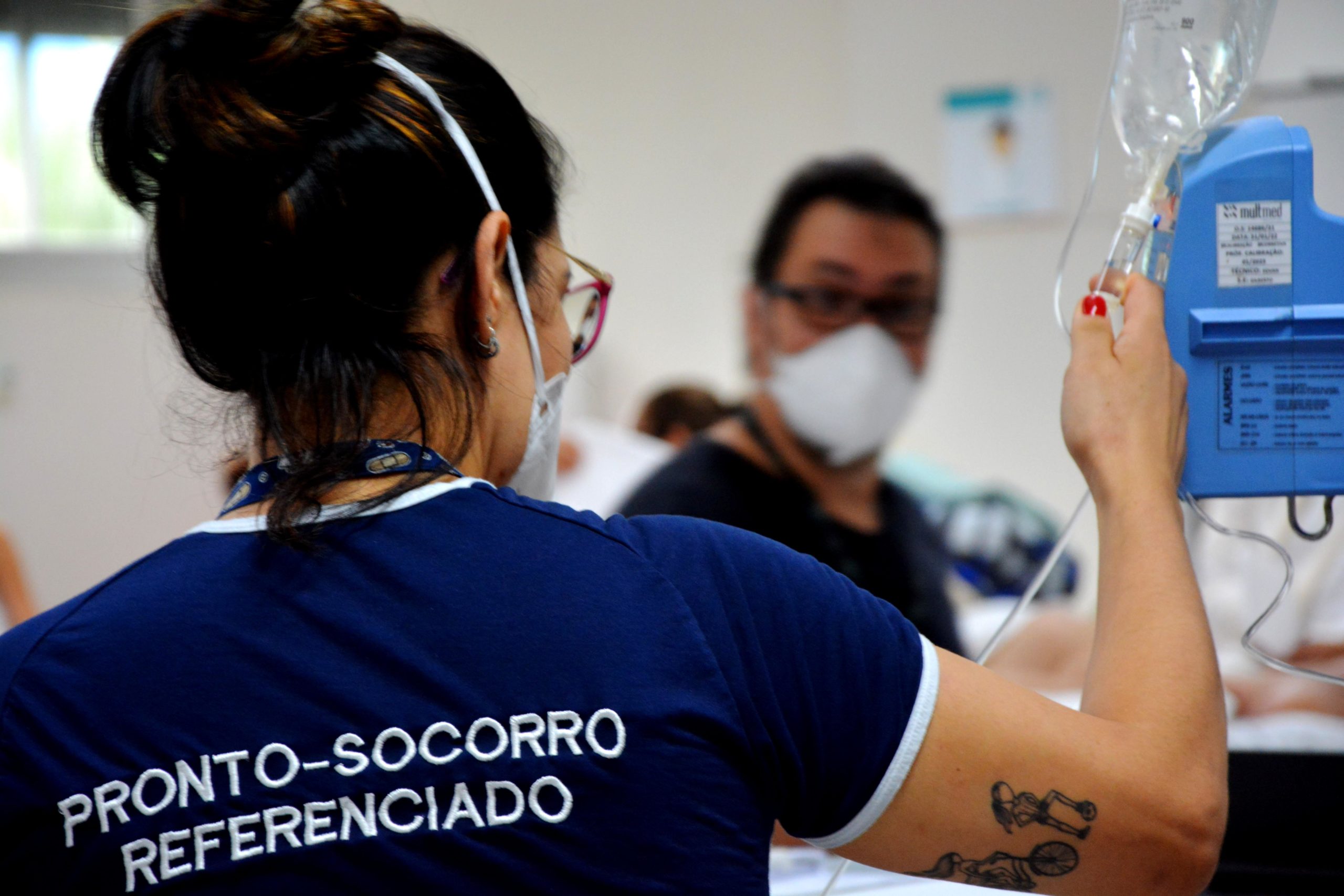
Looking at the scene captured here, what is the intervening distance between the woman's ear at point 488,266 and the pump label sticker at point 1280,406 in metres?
0.53

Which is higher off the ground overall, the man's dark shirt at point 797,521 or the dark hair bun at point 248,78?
the dark hair bun at point 248,78

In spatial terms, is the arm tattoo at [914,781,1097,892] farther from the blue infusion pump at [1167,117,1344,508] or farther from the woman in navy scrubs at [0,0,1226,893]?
the blue infusion pump at [1167,117,1344,508]

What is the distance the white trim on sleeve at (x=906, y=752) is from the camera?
22.9 inches

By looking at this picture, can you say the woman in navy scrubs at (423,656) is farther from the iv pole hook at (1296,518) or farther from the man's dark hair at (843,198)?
the man's dark hair at (843,198)

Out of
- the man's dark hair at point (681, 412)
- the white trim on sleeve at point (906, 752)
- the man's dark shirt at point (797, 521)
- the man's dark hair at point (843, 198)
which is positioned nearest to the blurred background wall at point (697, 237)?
the man's dark hair at point (681, 412)

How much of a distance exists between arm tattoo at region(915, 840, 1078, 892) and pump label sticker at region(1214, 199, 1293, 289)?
1.44ft

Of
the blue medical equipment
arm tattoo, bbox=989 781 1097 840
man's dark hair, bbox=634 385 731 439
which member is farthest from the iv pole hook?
man's dark hair, bbox=634 385 731 439

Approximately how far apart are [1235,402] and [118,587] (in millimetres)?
753

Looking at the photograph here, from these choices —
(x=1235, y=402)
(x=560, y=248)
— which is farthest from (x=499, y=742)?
(x=1235, y=402)

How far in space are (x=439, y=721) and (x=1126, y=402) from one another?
19.2 inches

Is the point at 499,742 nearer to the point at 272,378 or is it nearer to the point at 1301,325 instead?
the point at 272,378

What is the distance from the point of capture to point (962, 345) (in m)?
3.34

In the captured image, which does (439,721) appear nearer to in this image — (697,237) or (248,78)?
(248,78)

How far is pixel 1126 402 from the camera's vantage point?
745mm
